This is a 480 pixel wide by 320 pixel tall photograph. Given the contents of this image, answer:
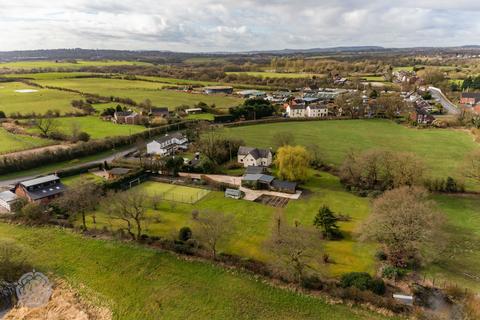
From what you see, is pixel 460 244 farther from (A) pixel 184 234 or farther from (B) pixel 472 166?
(A) pixel 184 234

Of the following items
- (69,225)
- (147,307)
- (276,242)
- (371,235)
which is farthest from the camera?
(69,225)

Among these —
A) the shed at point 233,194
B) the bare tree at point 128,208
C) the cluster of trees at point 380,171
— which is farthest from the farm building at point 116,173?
the cluster of trees at point 380,171

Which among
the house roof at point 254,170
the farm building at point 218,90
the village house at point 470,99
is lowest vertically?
the house roof at point 254,170

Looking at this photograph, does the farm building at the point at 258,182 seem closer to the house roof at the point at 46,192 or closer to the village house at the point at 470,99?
the house roof at the point at 46,192

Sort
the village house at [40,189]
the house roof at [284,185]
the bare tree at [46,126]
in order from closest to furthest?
the village house at [40,189] < the house roof at [284,185] < the bare tree at [46,126]

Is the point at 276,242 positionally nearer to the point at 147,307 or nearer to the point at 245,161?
the point at 147,307

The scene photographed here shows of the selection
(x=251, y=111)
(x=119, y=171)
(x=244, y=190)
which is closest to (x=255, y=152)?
(x=244, y=190)

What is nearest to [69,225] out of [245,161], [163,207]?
[163,207]
